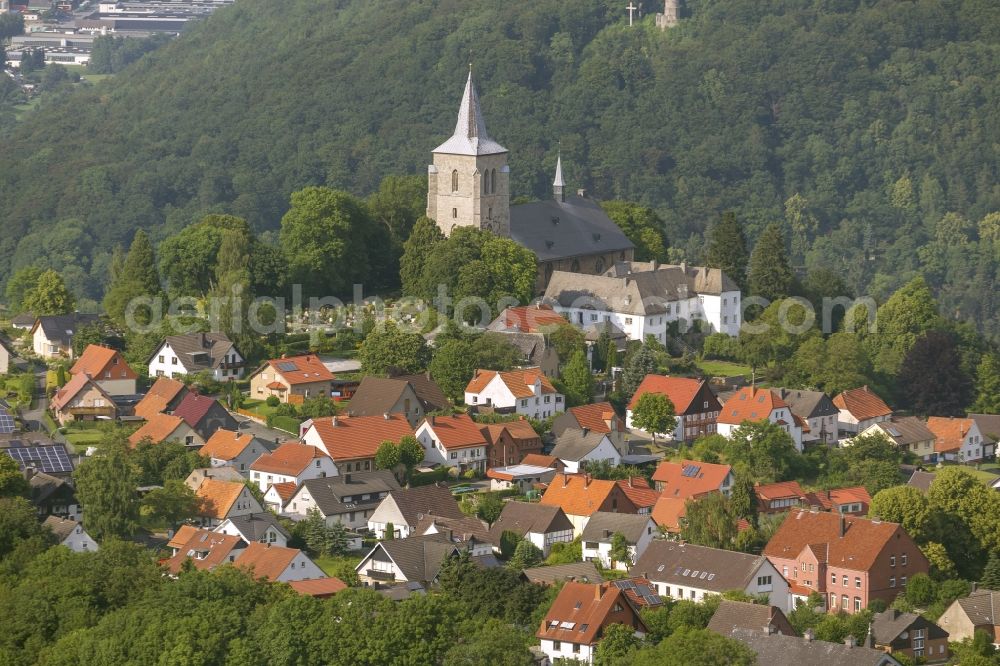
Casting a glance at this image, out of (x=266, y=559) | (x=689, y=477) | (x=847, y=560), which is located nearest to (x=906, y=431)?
(x=689, y=477)

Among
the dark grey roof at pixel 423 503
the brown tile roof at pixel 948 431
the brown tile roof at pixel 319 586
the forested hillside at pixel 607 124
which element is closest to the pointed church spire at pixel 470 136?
the brown tile roof at pixel 948 431

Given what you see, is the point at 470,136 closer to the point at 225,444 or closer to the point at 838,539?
the point at 225,444

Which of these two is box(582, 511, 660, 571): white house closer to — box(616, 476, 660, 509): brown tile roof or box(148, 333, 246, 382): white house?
box(616, 476, 660, 509): brown tile roof

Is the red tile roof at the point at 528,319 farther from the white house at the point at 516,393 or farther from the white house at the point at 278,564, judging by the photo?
the white house at the point at 278,564

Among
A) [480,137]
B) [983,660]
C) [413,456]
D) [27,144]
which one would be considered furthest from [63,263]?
[983,660]

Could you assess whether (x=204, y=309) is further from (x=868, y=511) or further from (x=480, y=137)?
(x=868, y=511)

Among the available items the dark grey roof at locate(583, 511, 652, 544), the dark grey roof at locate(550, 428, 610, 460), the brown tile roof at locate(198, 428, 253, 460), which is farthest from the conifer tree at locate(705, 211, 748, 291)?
the dark grey roof at locate(583, 511, 652, 544)
